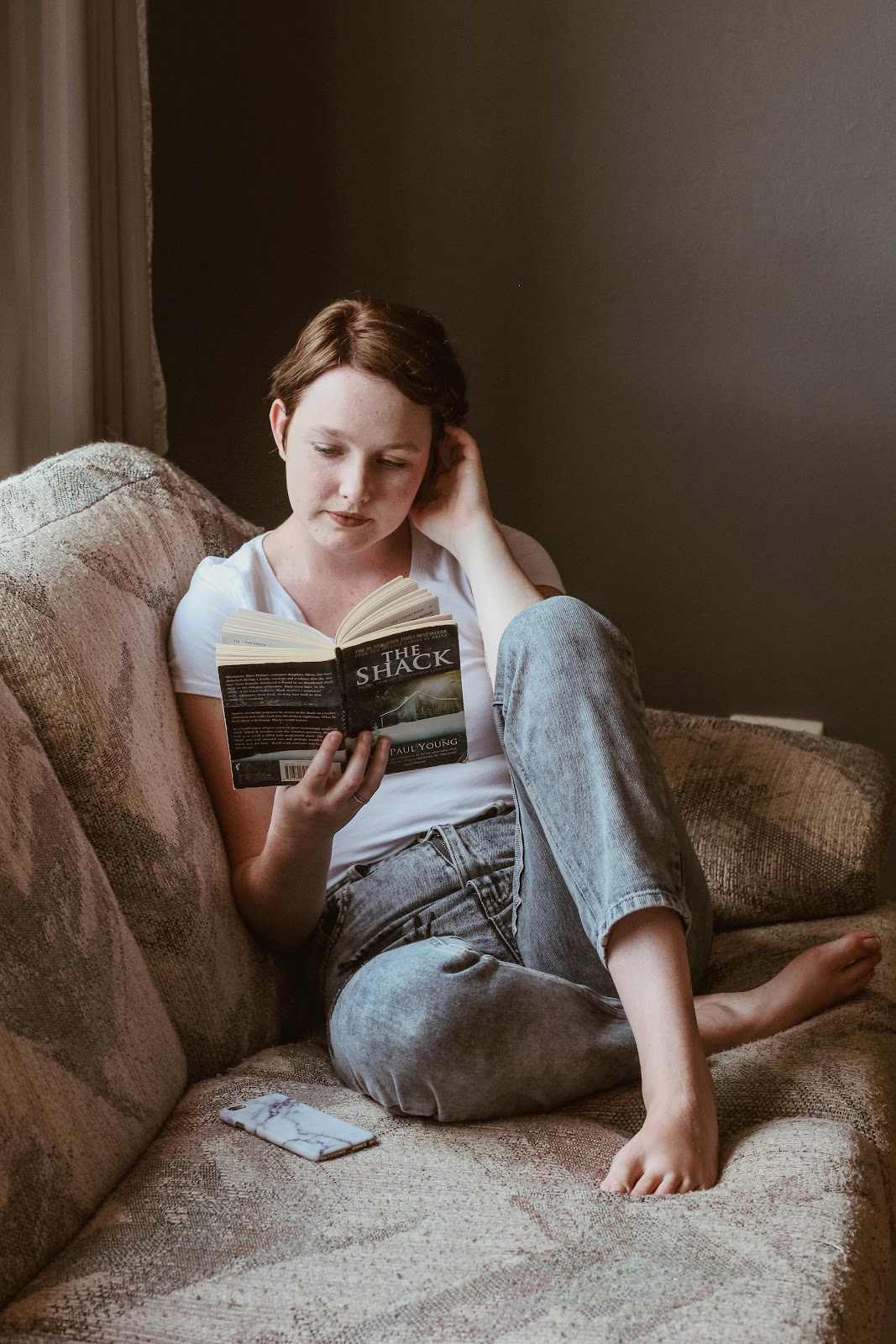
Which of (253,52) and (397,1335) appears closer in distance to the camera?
(397,1335)

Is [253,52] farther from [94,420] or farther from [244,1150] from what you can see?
[244,1150]

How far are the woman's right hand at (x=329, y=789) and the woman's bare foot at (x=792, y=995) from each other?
0.44 metres

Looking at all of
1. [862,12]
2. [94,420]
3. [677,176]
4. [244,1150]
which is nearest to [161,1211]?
[244,1150]

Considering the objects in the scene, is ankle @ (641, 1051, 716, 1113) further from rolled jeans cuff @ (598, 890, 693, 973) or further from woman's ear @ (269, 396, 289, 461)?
woman's ear @ (269, 396, 289, 461)

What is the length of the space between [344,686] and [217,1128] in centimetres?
42

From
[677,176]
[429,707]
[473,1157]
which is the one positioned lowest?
[473,1157]

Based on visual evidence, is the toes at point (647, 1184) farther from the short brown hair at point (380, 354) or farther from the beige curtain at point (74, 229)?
the beige curtain at point (74, 229)

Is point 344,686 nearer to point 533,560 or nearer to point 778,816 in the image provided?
point 533,560

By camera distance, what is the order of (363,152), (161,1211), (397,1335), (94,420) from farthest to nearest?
(363,152), (94,420), (161,1211), (397,1335)

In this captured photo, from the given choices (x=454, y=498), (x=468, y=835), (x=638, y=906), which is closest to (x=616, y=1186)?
(x=638, y=906)

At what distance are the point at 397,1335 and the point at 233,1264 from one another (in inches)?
6.0

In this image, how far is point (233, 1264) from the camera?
901mm

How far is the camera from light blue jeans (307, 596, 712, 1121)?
112cm

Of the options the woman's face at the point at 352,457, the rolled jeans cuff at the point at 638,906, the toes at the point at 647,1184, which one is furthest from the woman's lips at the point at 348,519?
the toes at the point at 647,1184
